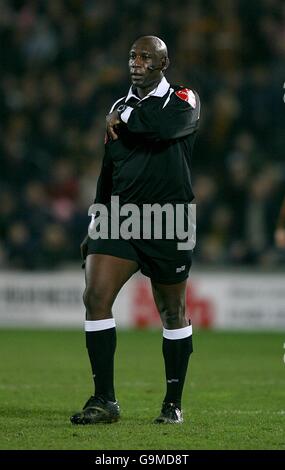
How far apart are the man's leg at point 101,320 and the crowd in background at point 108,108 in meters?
8.44

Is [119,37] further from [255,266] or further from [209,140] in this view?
[255,266]

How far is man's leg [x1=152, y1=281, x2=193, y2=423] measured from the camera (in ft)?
21.6

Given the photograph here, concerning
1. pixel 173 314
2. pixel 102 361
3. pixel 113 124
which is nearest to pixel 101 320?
pixel 102 361

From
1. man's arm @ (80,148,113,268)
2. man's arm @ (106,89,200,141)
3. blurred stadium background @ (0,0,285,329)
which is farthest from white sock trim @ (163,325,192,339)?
blurred stadium background @ (0,0,285,329)

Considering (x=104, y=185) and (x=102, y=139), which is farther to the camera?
(x=102, y=139)

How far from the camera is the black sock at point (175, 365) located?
6.63 meters

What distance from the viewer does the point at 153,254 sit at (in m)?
6.54

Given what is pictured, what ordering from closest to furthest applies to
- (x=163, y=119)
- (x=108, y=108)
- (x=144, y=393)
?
1. (x=163, y=119)
2. (x=144, y=393)
3. (x=108, y=108)

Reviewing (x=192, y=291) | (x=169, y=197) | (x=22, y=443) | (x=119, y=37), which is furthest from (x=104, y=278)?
(x=119, y=37)

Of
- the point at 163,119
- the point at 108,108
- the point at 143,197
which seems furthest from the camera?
the point at 108,108

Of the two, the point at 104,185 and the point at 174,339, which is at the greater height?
the point at 104,185

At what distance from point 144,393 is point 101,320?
1.92 m

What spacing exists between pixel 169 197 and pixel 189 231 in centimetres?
28

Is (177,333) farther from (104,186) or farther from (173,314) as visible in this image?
(104,186)
